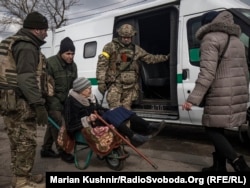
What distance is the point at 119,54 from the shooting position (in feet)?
20.1

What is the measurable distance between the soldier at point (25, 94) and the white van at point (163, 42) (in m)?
2.70

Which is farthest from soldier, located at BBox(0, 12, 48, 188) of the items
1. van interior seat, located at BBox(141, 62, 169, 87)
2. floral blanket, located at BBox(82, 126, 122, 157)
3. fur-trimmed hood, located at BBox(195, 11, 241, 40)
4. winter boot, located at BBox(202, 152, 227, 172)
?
van interior seat, located at BBox(141, 62, 169, 87)

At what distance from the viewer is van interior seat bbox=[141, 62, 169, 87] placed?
7.14 meters

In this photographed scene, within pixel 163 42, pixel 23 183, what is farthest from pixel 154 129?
pixel 163 42

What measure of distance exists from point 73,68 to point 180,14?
202 centimetres

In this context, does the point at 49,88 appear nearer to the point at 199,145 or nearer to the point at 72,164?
the point at 72,164

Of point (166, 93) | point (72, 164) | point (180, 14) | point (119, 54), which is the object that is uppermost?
point (180, 14)

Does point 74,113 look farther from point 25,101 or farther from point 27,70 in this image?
point 27,70

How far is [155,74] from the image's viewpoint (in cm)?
747

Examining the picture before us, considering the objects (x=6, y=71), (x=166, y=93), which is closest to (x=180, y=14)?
(x=166, y=93)

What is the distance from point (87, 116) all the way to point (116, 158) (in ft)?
2.15

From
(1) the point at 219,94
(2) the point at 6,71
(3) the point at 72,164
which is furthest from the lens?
(3) the point at 72,164

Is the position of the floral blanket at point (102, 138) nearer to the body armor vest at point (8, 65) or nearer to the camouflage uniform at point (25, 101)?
the camouflage uniform at point (25, 101)

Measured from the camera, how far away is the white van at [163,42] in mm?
5848
